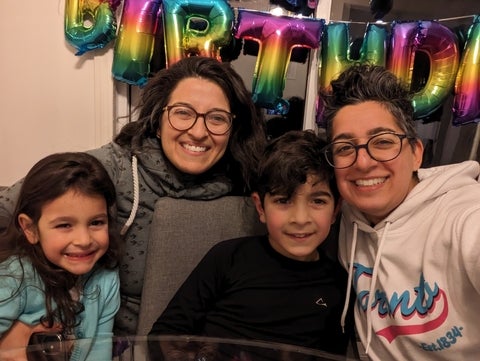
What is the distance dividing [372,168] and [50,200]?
0.82 meters

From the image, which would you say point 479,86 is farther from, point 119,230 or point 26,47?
point 26,47

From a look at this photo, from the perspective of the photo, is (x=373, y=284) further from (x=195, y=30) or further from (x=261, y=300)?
(x=195, y=30)

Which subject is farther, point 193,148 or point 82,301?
point 193,148

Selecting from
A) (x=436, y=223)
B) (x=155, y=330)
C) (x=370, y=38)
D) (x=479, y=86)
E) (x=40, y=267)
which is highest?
(x=370, y=38)

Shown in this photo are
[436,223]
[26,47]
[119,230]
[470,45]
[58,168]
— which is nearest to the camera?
[436,223]

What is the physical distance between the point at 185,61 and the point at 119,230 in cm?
59

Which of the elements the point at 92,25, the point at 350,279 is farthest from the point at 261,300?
the point at 92,25

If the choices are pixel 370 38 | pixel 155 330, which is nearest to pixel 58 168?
pixel 155 330

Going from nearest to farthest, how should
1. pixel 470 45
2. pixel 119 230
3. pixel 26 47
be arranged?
pixel 119 230 → pixel 470 45 → pixel 26 47

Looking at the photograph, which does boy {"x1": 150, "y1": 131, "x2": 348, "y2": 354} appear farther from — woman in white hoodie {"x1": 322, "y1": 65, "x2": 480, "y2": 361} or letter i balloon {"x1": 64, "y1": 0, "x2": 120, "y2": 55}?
letter i balloon {"x1": 64, "y1": 0, "x2": 120, "y2": 55}

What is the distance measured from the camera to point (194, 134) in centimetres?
138

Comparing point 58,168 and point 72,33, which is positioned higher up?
point 72,33

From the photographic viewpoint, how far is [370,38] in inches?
67.7

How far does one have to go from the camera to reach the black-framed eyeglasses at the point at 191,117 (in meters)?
1.39
